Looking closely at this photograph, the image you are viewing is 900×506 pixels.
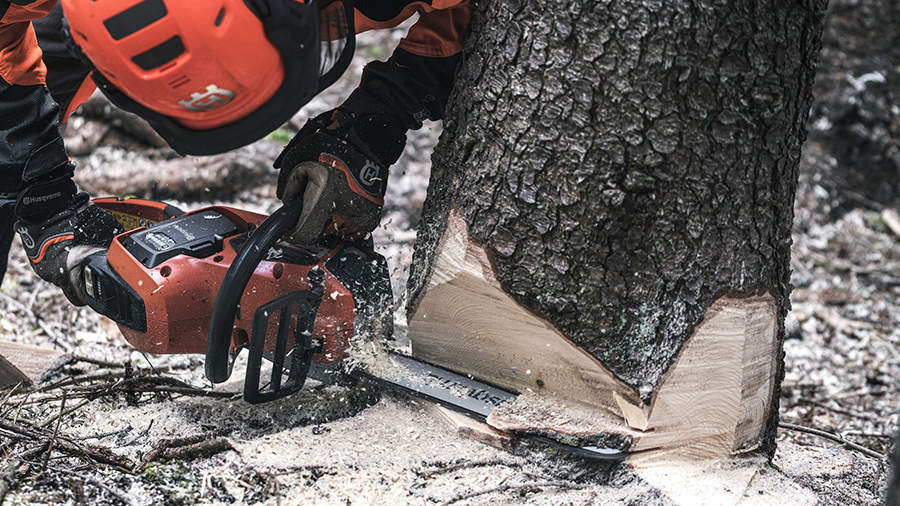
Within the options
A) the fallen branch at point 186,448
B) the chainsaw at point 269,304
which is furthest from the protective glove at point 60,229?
the fallen branch at point 186,448

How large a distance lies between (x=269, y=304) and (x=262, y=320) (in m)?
0.05

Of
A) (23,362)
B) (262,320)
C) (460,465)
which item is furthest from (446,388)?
(23,362)

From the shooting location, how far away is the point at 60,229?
2650 millimetres

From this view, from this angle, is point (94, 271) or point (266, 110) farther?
point (94, 271)

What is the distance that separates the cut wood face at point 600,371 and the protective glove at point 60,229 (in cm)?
118

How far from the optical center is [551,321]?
2107 millimetres

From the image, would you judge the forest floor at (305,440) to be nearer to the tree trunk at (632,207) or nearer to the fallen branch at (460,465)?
the fallen branch at (460,465)

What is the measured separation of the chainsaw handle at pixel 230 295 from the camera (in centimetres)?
210

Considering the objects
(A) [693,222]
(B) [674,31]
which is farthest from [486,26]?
(A) [693,222]

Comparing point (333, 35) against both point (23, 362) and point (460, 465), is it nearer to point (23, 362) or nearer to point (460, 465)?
point (460, 465)

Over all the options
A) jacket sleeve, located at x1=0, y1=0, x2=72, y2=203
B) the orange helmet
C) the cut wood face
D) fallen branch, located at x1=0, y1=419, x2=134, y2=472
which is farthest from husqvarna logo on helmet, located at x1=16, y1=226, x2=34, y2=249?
the cut wood face

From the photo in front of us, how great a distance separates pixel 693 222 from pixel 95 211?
197 cm

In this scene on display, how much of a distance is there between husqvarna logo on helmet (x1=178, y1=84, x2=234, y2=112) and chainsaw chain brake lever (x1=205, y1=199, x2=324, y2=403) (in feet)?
1.39

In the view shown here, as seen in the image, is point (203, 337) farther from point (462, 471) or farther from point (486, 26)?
point (486, 26)
